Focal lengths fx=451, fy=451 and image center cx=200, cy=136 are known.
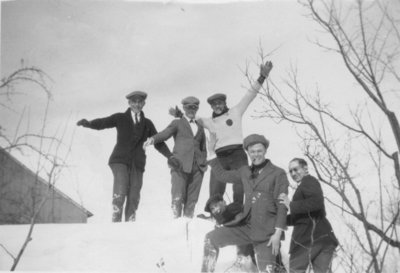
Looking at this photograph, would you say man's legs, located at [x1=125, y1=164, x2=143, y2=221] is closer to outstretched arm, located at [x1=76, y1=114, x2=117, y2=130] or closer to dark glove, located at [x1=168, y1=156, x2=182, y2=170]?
dark glove, located at [x1=168, y1=156, x2=182, y2=170]

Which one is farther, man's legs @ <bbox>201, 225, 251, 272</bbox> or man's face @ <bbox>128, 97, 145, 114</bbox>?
man's face @ <bbox>128, 97, 145, 114</bbox>

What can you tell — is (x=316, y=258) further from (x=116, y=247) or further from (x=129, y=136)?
(x=129, y=136)

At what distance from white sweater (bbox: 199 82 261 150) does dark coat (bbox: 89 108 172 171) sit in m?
0.57

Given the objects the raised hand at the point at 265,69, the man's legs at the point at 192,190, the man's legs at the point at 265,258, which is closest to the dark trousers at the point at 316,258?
the man's legs at the point at 265,258

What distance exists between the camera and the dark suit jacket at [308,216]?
3656mm

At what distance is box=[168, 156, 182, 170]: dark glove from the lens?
4.98m

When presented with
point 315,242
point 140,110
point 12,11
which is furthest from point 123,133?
point 315,242

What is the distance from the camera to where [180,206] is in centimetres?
493

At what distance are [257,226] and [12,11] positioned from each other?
376 centimetres

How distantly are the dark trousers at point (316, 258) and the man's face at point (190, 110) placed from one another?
2.17 metres

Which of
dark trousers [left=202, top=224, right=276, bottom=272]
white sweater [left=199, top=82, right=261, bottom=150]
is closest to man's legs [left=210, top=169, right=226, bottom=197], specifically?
white sweater [left=199, top=82, right=261, bottom=150]

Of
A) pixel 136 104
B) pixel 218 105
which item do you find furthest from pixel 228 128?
pixel 136 104

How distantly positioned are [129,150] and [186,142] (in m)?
0.66

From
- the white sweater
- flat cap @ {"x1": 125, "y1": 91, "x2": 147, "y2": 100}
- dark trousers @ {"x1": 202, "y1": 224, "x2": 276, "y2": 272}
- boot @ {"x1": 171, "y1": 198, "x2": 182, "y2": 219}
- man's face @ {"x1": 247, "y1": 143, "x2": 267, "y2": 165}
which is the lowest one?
dark trousers @ {"x1": 202, "y1": 224, "x2": 276, "y2": 272}
